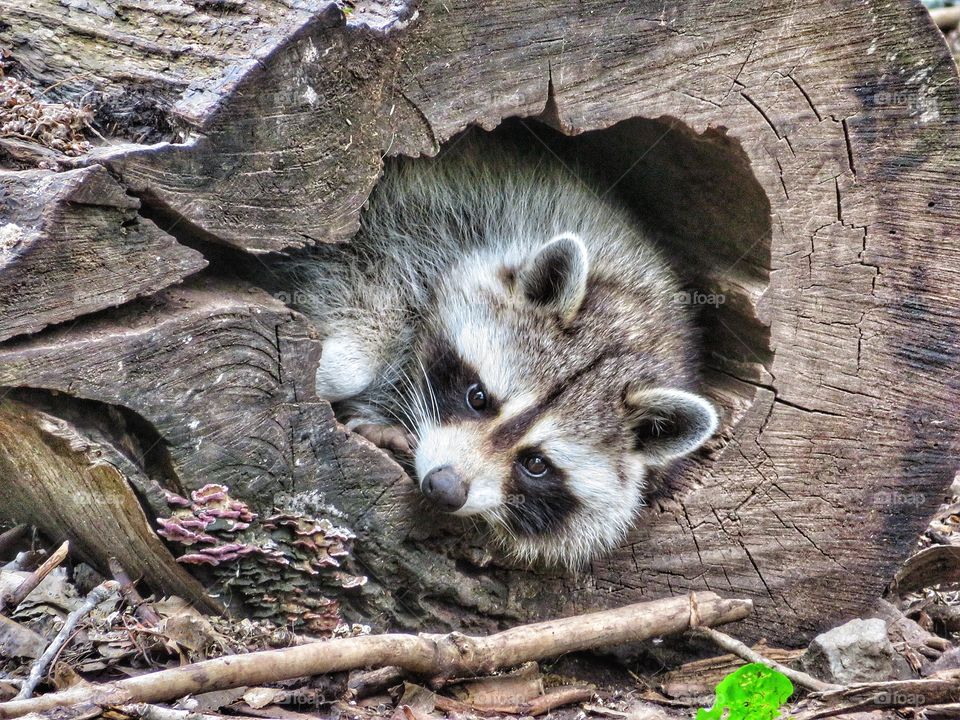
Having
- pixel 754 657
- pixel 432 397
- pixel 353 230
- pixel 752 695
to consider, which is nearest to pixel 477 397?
pixel 432 397

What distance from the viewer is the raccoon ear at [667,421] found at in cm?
382

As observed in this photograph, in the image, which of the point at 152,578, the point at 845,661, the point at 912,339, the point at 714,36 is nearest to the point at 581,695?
the point at 845,661

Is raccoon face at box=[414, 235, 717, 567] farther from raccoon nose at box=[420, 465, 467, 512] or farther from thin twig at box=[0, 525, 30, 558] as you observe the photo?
thin twig at box=[0, 525, 30, 558]

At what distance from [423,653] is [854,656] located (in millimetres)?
1728

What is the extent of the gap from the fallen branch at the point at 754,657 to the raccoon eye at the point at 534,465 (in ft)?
2.91

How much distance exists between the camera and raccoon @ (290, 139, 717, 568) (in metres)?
3.94

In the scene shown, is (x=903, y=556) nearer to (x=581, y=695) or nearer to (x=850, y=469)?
(x=850, y=469)

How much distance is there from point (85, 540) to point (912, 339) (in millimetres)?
3214

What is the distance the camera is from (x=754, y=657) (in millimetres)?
3727

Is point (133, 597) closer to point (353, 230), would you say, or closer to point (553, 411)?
point (353, 230)

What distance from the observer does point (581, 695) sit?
3770 mm

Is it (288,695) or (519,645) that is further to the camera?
(519,645)

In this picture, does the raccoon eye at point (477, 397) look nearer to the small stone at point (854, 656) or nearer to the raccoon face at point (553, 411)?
the raccoon face at point (553, 411)

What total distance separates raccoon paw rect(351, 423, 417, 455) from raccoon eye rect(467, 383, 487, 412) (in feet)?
0.94
